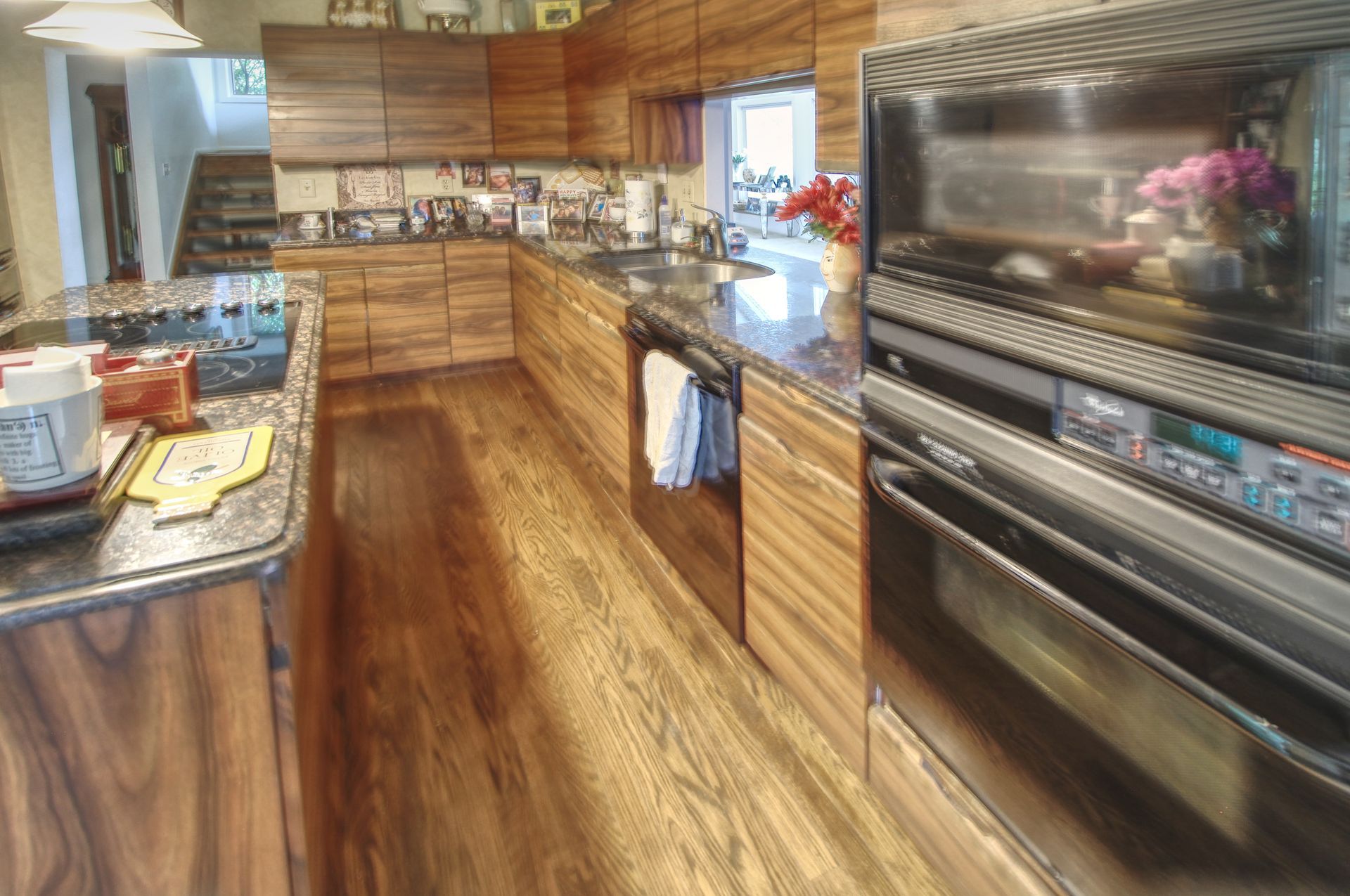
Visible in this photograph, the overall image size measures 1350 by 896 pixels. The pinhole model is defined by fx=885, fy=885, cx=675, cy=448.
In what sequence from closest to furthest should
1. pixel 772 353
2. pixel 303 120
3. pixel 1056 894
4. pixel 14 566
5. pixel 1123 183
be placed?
pixel 1123 183
pixel 14 566
pixel 1056 894
pixel 772 353
pixel 303 120

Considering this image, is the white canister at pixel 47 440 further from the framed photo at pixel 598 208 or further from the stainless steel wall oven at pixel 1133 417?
the framed photo at pixel 598 208

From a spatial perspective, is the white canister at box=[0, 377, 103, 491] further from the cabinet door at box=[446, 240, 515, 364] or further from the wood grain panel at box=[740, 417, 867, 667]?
the cabinet door at box=[446, 240, 515, 364]

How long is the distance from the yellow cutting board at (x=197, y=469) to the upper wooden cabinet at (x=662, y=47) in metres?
2.06

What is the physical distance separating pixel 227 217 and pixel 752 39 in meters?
6.70

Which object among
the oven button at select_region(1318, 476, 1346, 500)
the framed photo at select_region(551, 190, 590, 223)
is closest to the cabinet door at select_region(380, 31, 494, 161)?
the framed photo at select_region(551, 190, 590, 223)

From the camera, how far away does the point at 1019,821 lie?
122 centimetres

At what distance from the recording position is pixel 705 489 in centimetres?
222

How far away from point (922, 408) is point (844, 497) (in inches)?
13.2

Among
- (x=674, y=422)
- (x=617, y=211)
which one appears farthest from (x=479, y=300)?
(x=674, y=422)

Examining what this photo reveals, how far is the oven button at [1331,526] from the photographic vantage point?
71 cm

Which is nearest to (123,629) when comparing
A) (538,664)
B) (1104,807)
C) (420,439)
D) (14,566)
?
(14,566)

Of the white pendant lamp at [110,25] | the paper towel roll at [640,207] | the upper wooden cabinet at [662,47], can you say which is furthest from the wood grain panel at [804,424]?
the paper towel roll at [640,207]

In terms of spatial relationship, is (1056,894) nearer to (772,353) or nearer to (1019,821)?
(1019,821)

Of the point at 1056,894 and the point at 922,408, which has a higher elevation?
the point at 922,408
